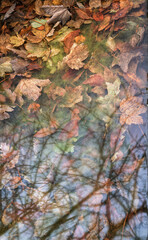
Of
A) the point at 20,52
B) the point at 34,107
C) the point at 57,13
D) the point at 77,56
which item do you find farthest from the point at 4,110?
the point at 57,13

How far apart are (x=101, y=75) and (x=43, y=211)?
573 millimetres

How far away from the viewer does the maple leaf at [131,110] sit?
722 mm

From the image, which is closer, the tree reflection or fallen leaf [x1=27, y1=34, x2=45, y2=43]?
the tree reflection

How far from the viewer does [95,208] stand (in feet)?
2.35

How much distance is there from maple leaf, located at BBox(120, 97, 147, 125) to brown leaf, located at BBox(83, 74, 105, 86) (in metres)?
0.12

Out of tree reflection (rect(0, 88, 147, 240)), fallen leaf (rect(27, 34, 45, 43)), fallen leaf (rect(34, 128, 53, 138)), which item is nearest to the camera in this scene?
tree reflection (rect(0, 88, 147, 240))

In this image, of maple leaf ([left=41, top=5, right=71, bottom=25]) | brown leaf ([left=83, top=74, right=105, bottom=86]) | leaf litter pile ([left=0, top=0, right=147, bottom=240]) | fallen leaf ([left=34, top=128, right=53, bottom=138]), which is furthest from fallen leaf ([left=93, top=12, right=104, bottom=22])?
fallen leaf ([left=34, top=128, right=53, bottom=138])

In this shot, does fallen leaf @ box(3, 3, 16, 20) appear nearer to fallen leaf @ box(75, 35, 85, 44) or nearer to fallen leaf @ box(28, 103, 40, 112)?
fallen leaf @ box(75, 35, 85, 44)

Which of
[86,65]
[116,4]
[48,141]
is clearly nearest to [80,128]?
[48,141]

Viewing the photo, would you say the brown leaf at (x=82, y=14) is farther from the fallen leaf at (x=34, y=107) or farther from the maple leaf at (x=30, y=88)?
the fallen leaf at (x=34, y=107)

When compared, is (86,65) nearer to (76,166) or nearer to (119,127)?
(119,127)

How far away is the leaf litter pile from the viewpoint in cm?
71

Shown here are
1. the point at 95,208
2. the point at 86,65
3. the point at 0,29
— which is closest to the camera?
the point at 95,208

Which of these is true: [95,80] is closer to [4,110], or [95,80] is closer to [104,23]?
[104,23]
